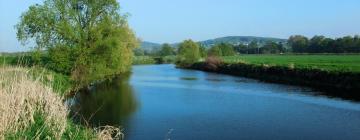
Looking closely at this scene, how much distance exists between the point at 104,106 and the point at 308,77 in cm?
2465

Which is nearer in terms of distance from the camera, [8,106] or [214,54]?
[8,106]

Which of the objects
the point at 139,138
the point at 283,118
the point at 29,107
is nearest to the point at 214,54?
the point at 283,118

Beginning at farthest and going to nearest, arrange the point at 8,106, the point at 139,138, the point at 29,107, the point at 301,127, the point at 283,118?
1. the point at 283,118
2. the point at 301,127
3. the point at 139,138
4. the point at 29,107
5. the point at 8,106

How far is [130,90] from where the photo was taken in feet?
129

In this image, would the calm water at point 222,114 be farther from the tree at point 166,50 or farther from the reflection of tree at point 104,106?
the tree at point 166,50

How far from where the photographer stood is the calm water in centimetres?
1972

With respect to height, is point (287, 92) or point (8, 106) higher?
point (8, 106)

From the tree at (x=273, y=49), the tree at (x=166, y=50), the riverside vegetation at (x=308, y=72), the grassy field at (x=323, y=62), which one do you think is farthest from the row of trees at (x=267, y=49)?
the grassy field at (x=323, y=62)

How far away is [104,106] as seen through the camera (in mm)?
28375

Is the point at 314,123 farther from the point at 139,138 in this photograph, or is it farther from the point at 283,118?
the point at 139,138

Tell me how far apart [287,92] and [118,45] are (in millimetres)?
13860

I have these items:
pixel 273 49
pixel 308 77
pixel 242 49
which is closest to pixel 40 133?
pixel 308 77

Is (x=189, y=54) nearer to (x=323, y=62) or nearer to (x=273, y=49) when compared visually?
(x=323, y=62)

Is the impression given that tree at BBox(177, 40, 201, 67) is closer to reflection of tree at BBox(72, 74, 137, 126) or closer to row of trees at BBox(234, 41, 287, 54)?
reflection of tree at BBox(72, 74, 137, 126)
